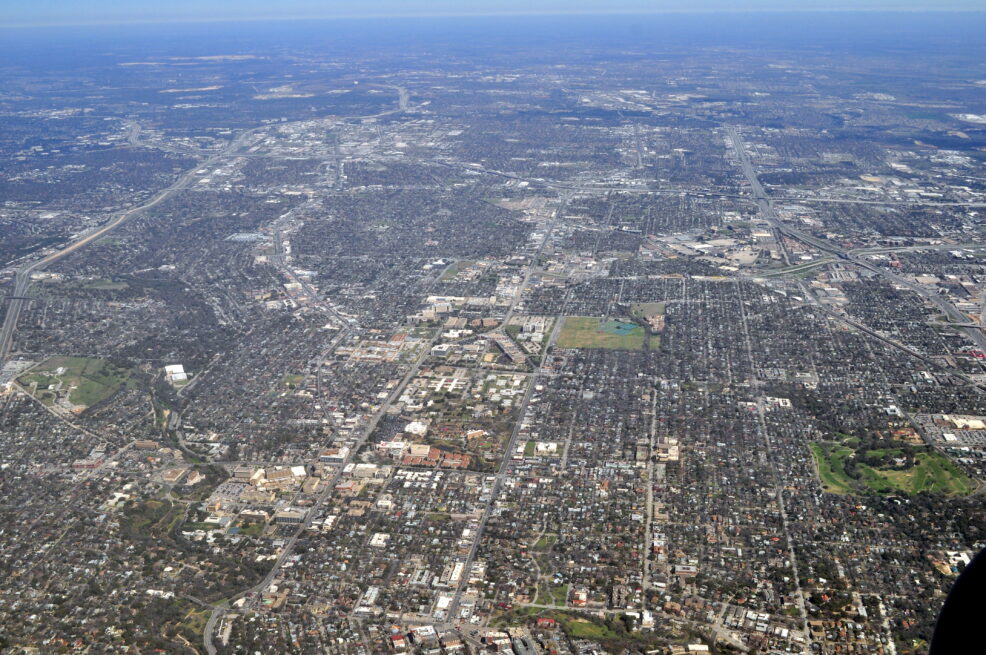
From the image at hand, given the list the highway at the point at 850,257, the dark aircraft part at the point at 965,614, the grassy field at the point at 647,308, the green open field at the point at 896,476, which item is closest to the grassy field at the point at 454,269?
the grassy field at the point at 647,308

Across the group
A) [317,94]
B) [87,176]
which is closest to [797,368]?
[87,176]

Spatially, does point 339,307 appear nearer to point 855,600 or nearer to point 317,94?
point 855,600

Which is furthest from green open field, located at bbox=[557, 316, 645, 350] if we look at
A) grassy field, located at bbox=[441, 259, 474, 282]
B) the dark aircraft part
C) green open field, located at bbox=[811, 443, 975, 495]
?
the dark aircraft part

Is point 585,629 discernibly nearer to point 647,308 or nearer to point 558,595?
point 558,595

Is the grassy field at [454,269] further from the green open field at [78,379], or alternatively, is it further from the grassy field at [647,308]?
the green open field at [78,379]

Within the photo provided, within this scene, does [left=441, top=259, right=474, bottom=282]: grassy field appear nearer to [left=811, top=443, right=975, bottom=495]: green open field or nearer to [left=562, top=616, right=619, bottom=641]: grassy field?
[left=811, top=443, right=975, bottom=495]: green open field

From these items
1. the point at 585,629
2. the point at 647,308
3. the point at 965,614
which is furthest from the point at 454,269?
the point at 965,614
